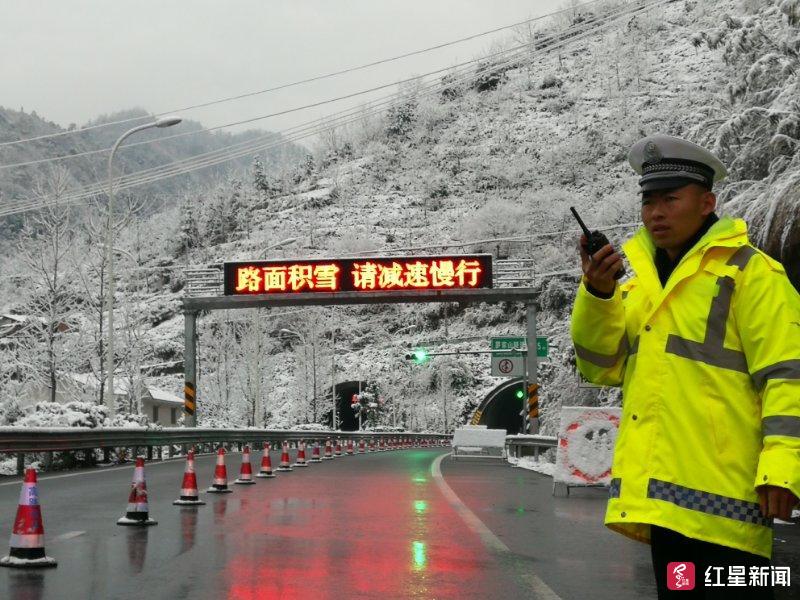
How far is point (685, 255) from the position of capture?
12.7 ft

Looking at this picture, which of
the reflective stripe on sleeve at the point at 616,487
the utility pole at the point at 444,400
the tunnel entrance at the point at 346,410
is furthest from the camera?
the tunnel entrance at the point at 346,410

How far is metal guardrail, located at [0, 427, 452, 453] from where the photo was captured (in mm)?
21734

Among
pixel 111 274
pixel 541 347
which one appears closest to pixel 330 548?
pixel 111 274

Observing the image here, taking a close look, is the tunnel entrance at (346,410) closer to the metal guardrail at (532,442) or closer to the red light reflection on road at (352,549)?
the metal guardrail at (532,442)

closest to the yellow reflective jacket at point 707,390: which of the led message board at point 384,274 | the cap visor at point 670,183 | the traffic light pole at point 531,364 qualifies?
the cap visor at point 670,183

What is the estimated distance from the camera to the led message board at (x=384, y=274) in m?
42.8

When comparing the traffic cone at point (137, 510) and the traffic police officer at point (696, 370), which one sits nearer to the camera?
the traffic police officer at point (696, 370)

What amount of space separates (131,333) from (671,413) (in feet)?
186

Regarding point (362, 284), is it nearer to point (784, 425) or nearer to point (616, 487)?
point (616, 487)

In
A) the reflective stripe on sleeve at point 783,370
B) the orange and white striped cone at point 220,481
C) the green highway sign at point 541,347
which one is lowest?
the orange and white striped cone at point 220,481

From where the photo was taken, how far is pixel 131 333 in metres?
58.8

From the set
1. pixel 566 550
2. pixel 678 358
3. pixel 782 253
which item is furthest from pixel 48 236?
pixel 678 358

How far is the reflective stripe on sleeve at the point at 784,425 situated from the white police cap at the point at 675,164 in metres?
0.87

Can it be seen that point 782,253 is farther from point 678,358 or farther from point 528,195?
point 528,195
